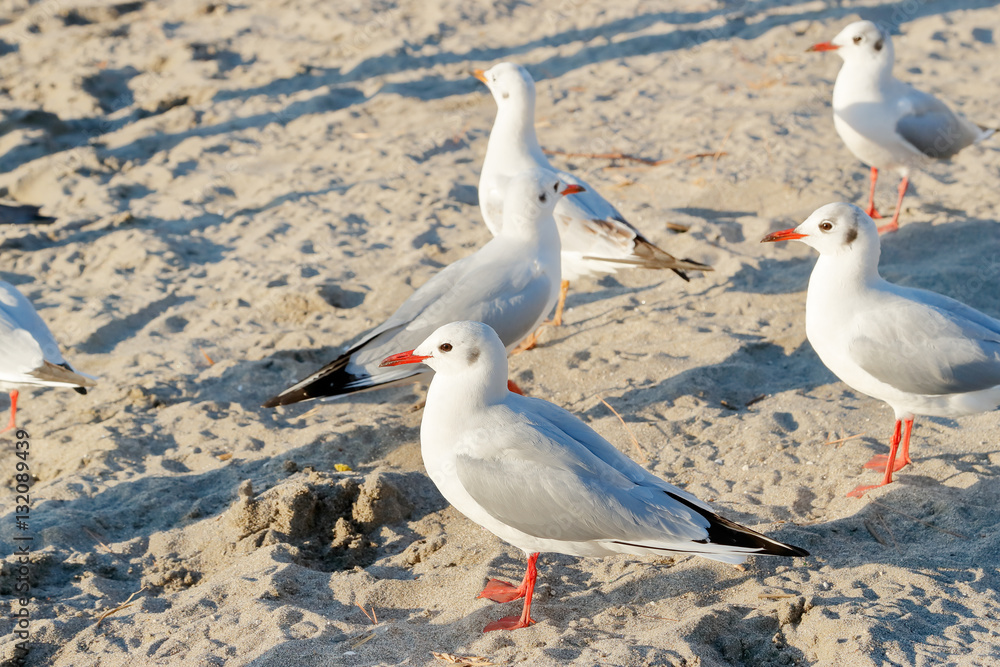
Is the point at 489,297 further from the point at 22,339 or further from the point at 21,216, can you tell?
the point at 21,216

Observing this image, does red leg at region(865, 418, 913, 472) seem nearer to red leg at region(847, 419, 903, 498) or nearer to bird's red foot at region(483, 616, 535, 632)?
red leg at region(847, 419, 903, 498)

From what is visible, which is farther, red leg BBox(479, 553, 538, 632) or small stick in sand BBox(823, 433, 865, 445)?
small stick in sand BBox(823, 433, 865, 445)

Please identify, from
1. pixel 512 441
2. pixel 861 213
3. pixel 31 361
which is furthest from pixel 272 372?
pixel 861 213

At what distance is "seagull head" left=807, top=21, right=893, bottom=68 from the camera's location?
20.3 ft

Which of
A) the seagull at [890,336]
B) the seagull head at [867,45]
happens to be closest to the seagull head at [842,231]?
the seagull at [890,336]

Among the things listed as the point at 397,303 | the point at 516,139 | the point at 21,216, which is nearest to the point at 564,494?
the point at 397,303

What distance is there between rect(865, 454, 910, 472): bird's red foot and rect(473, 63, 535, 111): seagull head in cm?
299

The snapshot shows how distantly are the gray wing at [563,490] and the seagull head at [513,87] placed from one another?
309 cm

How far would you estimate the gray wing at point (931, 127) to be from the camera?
6043 millimetres

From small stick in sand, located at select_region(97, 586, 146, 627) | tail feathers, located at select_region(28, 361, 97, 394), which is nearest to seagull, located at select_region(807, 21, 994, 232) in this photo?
tail feathers, located at select_region(28, 361, 97, 394)

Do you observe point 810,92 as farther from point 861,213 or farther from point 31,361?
point 31,361

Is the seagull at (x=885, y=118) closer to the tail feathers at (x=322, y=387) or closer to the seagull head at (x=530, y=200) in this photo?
the seagull head at (x=530, y=200)

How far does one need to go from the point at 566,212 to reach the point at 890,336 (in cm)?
208

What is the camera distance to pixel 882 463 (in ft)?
12.3
